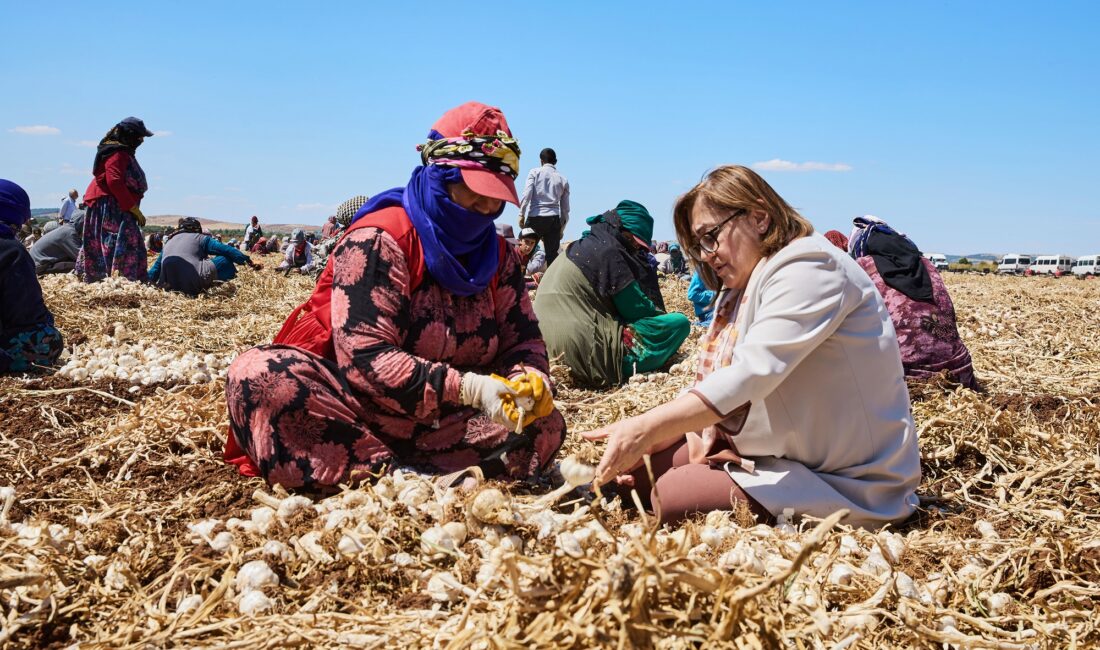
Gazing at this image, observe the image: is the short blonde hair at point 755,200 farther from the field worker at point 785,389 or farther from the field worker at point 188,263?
the field worker at point 188,263

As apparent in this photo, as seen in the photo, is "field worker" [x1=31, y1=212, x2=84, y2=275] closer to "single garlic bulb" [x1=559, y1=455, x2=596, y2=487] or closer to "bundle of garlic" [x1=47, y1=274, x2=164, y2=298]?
"bundle of garlic" [x1=47, y1=274, x2=164, y2=298]

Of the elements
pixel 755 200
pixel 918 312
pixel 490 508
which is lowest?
pixel 490 508

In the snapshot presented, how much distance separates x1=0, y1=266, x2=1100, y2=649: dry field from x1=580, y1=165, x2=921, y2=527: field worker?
0.14 metres

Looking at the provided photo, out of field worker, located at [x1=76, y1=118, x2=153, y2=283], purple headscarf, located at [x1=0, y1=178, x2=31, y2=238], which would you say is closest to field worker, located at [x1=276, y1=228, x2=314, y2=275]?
field worker, located at [x1=76, y1=118, x2=153, y2=283]

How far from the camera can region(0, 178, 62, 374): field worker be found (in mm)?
4855

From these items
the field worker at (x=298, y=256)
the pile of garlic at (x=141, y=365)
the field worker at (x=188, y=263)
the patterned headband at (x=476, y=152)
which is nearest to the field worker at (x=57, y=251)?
the field worker at (x=188, y=263)

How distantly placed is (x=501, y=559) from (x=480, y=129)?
60.3 inches

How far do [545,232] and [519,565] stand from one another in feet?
26.5

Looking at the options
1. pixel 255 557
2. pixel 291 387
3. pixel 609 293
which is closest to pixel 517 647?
pixel 255 557

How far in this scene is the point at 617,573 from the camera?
151cm

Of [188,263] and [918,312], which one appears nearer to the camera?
Answer: [918,312]

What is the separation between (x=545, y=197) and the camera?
31.6 ft

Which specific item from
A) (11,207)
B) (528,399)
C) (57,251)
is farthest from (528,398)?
(57,251)

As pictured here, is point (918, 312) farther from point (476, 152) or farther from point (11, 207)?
point (11, 207)
